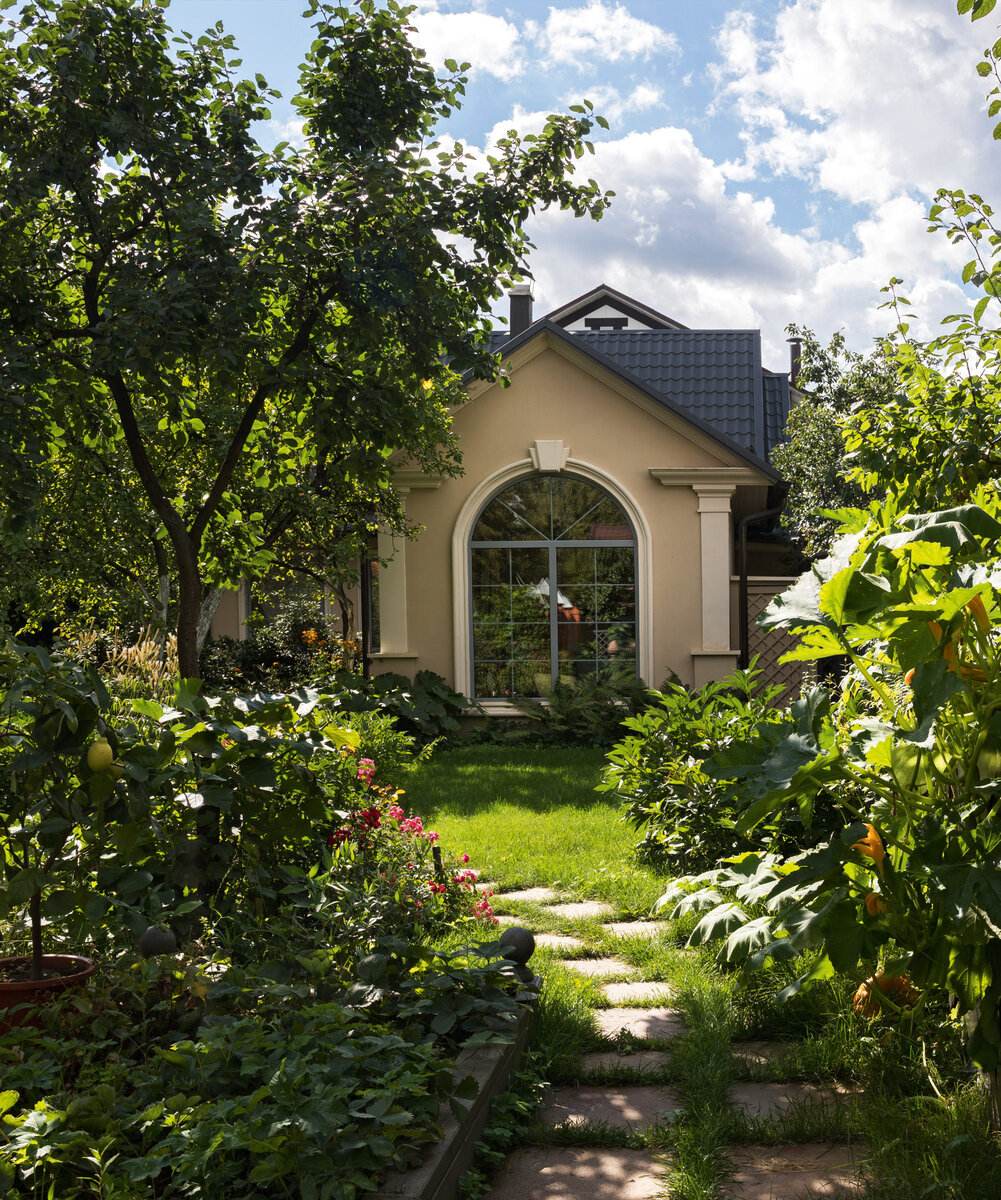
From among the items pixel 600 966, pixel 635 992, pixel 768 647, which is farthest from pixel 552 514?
pixel 635 992

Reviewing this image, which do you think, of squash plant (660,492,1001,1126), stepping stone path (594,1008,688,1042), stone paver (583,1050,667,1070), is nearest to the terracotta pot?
stone paver (583,1050,667,1070)

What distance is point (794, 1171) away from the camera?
94.9 inches

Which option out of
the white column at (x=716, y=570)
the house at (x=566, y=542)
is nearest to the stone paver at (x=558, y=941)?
the house at (x=566, y=542)

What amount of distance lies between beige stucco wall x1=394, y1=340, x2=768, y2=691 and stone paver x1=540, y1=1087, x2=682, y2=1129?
9.07 metres

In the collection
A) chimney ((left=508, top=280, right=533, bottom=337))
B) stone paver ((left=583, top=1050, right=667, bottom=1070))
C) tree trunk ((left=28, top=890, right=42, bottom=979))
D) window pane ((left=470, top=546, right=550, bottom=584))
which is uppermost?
chimney ((left=508, top=280, right=533, bottom=337))

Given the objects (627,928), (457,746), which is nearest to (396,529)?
(457,746)

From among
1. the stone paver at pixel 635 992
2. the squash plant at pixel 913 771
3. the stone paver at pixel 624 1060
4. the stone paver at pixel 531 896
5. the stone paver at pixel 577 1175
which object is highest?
the squash plant at pixel 913 771

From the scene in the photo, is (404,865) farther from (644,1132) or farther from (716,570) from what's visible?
(716,570)

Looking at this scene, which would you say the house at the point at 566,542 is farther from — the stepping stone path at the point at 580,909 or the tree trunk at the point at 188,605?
the stepping stone path at the point at 580,909

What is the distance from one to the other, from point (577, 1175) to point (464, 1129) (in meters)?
0.32

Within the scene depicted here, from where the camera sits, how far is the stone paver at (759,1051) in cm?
303

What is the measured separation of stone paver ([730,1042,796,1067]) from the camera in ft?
9.94

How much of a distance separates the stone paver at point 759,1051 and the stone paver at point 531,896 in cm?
188

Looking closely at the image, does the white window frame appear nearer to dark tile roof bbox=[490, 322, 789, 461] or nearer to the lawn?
the lawn
